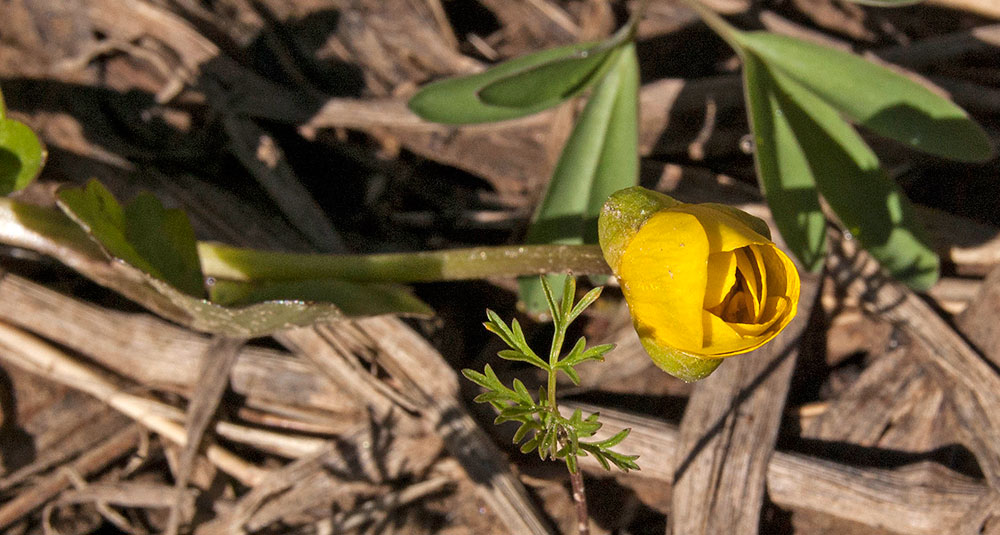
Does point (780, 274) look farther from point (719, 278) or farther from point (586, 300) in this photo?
point (586, 300)

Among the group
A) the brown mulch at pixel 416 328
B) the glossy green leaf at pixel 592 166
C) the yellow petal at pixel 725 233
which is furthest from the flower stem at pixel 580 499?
the glossy green leaf at pixel 592 166

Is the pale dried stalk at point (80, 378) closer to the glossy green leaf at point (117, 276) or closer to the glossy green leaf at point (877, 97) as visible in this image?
the glossy green leaf at point (117, 276)

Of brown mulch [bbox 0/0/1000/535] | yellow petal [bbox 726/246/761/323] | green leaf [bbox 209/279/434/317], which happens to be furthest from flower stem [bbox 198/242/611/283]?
yellow petal [bbox 726/246/761/323]

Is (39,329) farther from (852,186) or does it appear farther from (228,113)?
(852,186)

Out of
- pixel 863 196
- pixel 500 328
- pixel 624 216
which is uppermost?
pixel 624 216

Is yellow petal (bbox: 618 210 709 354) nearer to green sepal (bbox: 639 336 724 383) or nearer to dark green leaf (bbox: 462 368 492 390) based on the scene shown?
green sepal (bbox: 639 336 724 383)

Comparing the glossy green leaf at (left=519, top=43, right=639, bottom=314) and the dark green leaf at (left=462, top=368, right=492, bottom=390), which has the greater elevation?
the dark green leaf at (left=462, top=368, right=492, bottom=390)

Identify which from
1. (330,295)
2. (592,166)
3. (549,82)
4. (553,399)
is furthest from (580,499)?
(549,82)
